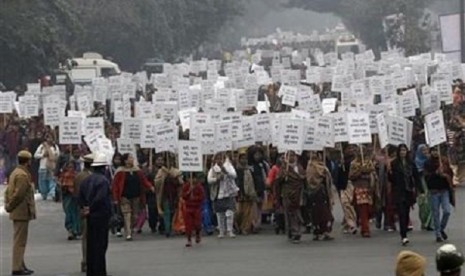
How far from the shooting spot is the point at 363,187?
2161 cm

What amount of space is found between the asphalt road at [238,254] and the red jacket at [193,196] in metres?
0.56

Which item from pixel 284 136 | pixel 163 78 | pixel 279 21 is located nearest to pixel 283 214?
pixel 284 136

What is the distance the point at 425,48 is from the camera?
240ft

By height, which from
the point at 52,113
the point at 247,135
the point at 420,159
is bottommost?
the point at 420,159

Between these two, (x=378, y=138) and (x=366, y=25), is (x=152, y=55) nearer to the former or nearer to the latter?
(x=366, y=25)

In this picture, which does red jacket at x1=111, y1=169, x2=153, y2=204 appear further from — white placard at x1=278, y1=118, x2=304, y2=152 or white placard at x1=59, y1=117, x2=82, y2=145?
white placard at x1=59, y1=117, x2=82, y2=145

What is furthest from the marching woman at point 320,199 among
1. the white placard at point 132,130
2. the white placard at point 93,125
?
the white placard at point 93,125

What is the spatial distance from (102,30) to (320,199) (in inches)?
1960

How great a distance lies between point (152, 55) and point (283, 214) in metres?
54.1

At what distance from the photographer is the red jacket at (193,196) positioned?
2131 centimetres

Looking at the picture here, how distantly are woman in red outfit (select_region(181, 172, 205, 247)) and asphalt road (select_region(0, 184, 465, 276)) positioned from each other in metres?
0.23

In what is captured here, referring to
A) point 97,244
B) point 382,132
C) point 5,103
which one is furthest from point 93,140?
point 5,103

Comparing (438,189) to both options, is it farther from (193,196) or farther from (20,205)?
(20,205)

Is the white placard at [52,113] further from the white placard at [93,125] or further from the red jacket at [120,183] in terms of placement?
the red jacket at [120,183]
